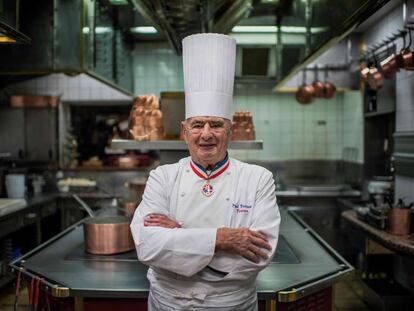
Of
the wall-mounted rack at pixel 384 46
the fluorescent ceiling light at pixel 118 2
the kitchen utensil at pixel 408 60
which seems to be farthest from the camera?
the wall-mounted rack at pixel 384 46

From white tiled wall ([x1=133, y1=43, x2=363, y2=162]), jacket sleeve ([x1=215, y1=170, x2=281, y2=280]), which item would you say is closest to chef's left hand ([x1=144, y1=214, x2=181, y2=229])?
jacket sleeve ([x1=215, y1=170, x2=281, y2=280])

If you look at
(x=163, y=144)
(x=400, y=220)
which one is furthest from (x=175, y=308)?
(x=400, y=220)

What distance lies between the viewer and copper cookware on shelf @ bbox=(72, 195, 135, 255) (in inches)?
103

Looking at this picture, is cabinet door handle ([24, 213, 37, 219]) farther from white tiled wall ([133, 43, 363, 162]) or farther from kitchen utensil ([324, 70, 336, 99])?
kitchen utensil ([324, 70, 336, 99])

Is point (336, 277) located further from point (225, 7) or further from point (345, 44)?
point (345, 44)

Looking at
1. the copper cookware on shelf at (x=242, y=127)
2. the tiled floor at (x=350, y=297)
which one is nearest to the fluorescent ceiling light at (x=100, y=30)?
the copper cookware on shelf at (x=242, y=127)

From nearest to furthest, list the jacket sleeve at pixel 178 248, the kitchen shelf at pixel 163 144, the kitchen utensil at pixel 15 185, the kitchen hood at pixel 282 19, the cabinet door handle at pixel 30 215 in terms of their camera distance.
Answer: the jacket sleeve at pixel 178 248 < the kitchen hood at pixel 282 19 < the kitchen shelf at pixel 163 144 < the cabinet door handle at pixel 30 215 < the kitchen utensil at pixel 15 185

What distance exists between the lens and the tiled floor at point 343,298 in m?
4.20

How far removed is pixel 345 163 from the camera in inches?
251

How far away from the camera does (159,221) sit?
5.80 ft

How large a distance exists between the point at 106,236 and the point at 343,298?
2.81 meters

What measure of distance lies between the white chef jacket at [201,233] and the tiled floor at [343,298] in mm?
2725

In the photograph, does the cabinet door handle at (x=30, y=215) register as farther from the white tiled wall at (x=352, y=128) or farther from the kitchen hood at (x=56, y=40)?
the white tiled wall at (x=352, y=128)

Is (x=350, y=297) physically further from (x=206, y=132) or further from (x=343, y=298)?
(x=206, y=132)
